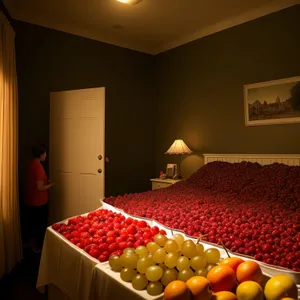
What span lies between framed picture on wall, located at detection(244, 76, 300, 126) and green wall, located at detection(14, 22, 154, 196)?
1849 mm

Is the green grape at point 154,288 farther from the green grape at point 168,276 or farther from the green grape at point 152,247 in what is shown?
the green grape at point 152,247

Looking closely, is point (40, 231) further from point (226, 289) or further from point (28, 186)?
point (226, 289)

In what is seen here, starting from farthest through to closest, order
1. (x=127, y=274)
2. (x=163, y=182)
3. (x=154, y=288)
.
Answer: (x=163, y=182) < (x=127, y=274) < (x=154, y=288)

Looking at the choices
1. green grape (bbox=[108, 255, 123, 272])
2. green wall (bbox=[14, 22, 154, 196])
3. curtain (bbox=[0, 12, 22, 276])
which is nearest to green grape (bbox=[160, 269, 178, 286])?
green grape (bbox=[108, 255, 123, 272])

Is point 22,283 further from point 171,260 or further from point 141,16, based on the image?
point 141,16

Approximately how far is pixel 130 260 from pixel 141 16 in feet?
11.0

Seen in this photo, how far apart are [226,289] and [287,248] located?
0.50m

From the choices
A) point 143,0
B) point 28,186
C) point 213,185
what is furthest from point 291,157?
point 28,186

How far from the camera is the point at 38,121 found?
378 centimetres

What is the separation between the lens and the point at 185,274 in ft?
3.68

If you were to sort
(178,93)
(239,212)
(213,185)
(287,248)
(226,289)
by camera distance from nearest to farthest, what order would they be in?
(226,289)
(287,248)
(239,212)
(213,185)
(178,93)

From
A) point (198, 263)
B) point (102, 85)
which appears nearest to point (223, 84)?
point (102, 85)

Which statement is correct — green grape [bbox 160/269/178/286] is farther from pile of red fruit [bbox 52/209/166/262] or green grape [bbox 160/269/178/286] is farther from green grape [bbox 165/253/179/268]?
pile of red fruit [bbox 52/209/166/262]

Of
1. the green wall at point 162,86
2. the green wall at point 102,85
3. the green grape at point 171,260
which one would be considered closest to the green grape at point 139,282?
the green grape at point 171,260
